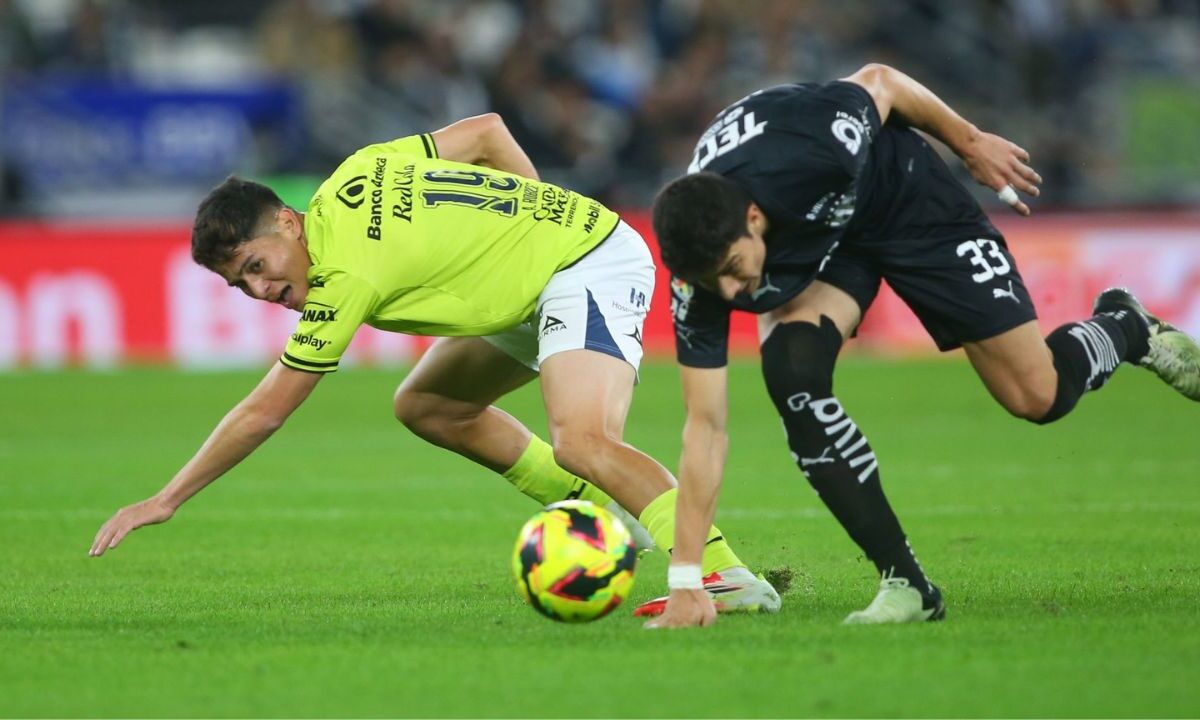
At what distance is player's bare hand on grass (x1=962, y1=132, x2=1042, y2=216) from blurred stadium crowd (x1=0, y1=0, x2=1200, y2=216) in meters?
13.3

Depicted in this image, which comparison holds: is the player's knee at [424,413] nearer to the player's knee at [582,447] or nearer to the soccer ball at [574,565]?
the player's knee at [582,447]

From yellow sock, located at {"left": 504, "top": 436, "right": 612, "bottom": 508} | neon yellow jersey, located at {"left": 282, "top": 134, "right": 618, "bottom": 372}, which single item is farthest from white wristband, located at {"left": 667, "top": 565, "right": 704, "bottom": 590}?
yellow sock, located at {"left": 504, "top": 436, "right": 612, "bottom": 508}

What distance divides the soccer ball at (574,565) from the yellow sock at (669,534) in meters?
0.26

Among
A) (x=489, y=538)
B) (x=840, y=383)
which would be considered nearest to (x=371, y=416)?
(x=840, y=383)

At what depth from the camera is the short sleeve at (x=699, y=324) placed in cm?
577

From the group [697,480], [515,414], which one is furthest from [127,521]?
[515,414]

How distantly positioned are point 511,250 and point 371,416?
880cm

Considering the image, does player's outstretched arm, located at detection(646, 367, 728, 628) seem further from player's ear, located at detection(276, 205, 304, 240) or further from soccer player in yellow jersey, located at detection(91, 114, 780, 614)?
player's ear, located at detection(276, 205, 304, 240)

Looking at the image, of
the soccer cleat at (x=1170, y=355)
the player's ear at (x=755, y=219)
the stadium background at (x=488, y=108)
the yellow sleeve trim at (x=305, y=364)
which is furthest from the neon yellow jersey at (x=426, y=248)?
the stadium background at (x=488, y=108)

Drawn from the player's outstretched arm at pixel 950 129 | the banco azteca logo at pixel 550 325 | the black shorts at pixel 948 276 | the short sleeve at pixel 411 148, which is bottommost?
the banco azteca logo at pixel 550 325

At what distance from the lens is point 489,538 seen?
29.5 ft

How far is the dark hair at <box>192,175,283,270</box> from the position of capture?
6.21 metres

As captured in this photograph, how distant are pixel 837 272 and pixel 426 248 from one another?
4.89 ft

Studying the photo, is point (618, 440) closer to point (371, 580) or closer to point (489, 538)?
point (371, 580)
